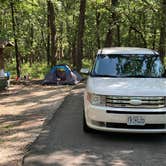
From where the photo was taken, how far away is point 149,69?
982 centimetres

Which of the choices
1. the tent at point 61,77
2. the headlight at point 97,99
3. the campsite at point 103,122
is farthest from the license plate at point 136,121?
the tent at point 61,77

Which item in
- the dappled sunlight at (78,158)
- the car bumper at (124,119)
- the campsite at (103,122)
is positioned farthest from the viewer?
the car bumper at (124,119)

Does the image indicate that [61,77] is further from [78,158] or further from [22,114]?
[78,158]

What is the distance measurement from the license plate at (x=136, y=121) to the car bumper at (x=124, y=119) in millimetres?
57

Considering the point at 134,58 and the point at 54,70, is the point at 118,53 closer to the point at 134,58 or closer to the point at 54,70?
the point at 134,58

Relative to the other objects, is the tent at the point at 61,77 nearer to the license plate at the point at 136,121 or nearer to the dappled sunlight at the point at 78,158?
the license plate at the point at 136,121

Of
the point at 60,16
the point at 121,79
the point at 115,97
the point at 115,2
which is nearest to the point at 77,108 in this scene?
the point at 121,79

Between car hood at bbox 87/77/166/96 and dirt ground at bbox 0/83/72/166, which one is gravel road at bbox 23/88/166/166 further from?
car hood at bbox 87/77/166/96

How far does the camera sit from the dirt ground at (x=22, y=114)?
7879mm

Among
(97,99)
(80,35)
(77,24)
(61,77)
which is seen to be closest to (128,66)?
(97,99)

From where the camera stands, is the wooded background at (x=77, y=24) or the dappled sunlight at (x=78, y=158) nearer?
→ the dappled sunlight at (x=78, y=158)

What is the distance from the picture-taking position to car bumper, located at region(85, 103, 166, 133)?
8.16 metres

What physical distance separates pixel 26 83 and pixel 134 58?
11.3m

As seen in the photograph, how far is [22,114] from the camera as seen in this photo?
1177 cm
